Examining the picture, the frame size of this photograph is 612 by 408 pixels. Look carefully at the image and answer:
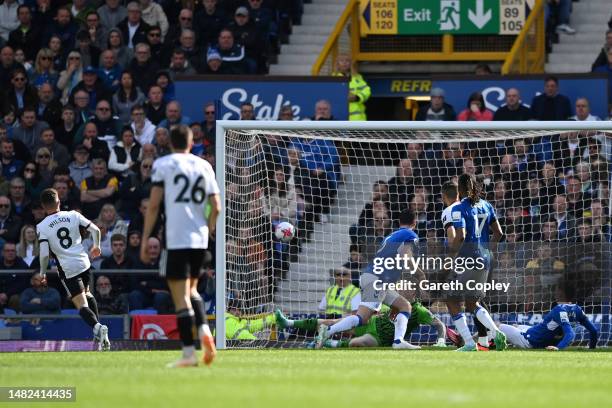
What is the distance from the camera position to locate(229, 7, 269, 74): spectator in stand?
73.8ft

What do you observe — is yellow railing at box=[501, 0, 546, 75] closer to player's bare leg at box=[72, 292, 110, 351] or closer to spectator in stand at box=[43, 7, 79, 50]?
spectator in stand at box=[43, 7, 79, 50]

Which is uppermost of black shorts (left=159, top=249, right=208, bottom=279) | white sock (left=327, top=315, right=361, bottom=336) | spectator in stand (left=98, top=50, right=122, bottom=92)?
spectator in stand (left=98, top=50, right=122, bottom=92)

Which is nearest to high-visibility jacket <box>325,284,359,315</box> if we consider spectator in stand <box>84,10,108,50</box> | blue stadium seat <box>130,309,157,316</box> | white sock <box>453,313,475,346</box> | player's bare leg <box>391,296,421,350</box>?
player's bare leg <box>391,296,421,350</box>

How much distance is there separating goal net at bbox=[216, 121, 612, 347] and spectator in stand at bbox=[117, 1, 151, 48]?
18.2 feet

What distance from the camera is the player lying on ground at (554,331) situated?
15805 mm

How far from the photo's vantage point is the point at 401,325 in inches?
631

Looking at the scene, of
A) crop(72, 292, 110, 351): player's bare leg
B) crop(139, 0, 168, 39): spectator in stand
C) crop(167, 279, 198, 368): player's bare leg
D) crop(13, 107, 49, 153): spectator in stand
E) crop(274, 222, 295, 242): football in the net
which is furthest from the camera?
crop(139, 0, 168, 39): spectator in stand

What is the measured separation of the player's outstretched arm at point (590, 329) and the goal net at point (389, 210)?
416 mm

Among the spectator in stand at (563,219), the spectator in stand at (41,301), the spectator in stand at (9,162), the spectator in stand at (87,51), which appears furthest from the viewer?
the spectator in stand at (87,51)

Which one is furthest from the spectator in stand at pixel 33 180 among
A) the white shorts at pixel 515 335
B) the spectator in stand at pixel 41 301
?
the white shorts at pixel 515 335

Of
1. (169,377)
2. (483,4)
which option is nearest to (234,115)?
(483,4)

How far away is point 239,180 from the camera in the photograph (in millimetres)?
17156

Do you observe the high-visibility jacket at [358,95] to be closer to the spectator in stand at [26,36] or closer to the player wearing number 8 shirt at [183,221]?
the spectator in stand at [26,36]

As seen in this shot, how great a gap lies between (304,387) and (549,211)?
8.40 m
